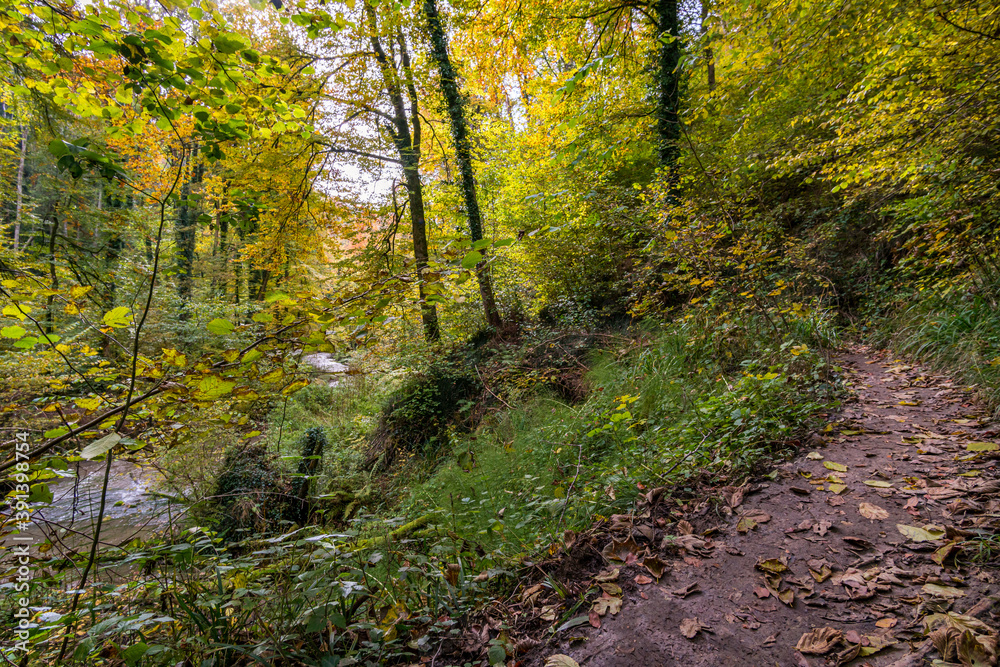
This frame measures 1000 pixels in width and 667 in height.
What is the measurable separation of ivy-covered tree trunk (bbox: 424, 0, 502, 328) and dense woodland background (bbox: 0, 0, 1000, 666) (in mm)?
79

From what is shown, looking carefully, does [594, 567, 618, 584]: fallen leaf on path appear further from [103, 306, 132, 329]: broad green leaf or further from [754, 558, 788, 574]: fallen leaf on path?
[103, 306, 132, 329]: broad green leaf

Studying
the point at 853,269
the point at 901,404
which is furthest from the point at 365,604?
the point at 853,269

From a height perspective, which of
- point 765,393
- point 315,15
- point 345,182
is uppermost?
point 345,182

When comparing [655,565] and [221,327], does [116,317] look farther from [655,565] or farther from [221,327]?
[655,565]

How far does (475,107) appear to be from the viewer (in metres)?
9.43

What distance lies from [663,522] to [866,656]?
3.52 feet

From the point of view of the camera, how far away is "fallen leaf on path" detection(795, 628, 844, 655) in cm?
151

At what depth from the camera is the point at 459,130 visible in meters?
9.01

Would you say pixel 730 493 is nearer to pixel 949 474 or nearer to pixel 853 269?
pixel 949 474

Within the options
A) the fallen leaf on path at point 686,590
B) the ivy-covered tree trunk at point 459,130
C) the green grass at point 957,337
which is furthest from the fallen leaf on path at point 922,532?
the ivy-covered tree trunk at point 459,130

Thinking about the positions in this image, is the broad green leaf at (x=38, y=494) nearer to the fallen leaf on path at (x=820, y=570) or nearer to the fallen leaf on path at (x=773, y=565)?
the fallen leaf on path at (x=773, y=565)

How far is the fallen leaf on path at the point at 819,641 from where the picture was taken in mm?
1515

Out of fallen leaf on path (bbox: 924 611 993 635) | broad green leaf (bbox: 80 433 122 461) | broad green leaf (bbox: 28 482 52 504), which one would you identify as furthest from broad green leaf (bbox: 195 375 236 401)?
fallen leaf on path (bbox: 924 611 993 635)

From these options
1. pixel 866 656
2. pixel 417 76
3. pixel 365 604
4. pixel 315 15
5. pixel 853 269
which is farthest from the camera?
pixel 417 76
